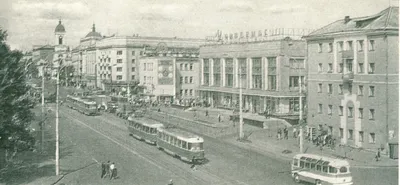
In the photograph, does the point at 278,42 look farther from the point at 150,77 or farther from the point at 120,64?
the point at 120,64

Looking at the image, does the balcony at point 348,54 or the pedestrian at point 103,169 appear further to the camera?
the balcony at point 348,54

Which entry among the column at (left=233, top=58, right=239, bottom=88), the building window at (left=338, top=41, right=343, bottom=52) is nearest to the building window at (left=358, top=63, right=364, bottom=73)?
the building window at (left=338, top=41, right=343, bottom=52)

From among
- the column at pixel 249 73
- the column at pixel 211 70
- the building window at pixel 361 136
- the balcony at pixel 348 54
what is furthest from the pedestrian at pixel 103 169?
the column at pixel 211 70

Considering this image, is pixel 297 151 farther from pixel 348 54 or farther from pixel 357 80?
pixel 348 54

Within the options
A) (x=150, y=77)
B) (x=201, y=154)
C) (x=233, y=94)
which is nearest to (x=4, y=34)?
(x=201, y=154)

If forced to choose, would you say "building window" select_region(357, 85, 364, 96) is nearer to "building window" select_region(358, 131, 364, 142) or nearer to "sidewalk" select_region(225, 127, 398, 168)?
"building window" select_region(358, 131, 364, 142)

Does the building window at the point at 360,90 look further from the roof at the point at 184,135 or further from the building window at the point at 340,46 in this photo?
the roof at the point at 184,135
